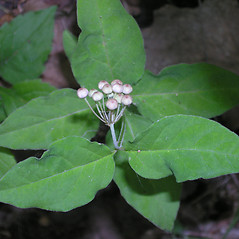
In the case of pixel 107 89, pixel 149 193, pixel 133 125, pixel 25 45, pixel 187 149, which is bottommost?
pixel 149 193

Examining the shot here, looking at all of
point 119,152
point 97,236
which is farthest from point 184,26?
point 97,236

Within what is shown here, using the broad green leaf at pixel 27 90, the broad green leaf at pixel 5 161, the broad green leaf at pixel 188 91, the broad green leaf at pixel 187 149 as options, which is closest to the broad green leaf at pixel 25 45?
the broad green leaf at pixel 27 90

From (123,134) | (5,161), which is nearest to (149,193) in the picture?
(123,134)

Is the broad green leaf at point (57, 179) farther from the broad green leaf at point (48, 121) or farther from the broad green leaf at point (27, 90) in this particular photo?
the broad green leaf at point (27, 90)

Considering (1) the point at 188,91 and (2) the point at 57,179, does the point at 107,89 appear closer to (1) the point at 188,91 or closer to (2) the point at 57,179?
(2) the point at 57,179

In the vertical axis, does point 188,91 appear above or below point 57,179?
below

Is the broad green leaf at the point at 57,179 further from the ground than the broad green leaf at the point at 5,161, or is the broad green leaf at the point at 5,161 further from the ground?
the broad green leaf at the point at 57,179
